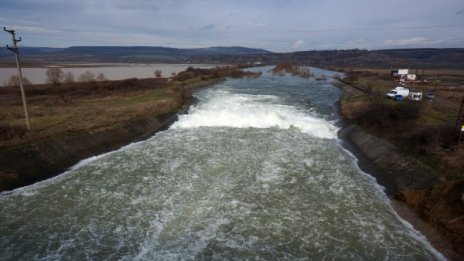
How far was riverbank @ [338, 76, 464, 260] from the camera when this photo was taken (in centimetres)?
1209

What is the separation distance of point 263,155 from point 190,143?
640cm

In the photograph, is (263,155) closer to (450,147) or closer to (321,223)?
(321,223)

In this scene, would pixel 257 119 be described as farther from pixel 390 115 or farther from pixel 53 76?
pixel 53 76

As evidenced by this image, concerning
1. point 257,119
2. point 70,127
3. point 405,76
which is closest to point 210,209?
point 70,127

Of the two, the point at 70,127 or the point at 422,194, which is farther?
the point at 70,127

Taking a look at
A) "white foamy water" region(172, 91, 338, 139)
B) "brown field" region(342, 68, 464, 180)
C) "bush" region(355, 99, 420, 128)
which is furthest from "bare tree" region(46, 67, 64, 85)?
"bush" region(355, 99, 420, 128)

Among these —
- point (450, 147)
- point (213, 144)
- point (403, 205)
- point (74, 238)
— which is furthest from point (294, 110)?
point (74, 238)

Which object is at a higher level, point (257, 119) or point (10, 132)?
point (10, 132)

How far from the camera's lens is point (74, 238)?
12.3 meters

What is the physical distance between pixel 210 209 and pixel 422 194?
33.9 ft

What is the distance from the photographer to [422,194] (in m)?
14.7

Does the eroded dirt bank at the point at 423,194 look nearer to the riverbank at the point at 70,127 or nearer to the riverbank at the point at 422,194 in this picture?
the riverbank at the point at 422,194

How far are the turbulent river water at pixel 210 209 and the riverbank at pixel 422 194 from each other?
54cm

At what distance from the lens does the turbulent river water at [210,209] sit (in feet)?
38.5
